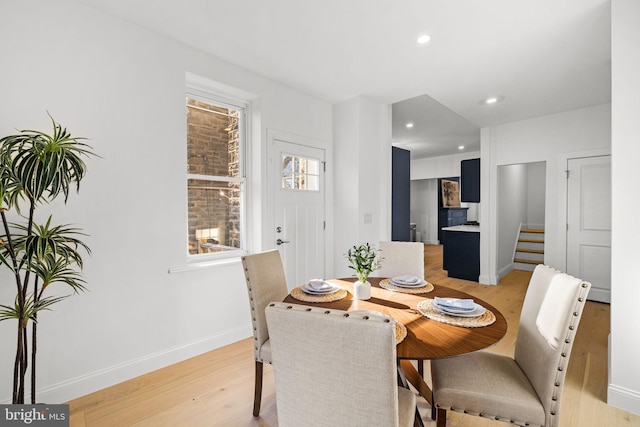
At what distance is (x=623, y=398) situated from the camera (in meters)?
1.96

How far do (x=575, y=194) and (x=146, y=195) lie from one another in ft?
17.7

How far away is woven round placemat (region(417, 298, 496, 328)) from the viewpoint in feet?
4.79

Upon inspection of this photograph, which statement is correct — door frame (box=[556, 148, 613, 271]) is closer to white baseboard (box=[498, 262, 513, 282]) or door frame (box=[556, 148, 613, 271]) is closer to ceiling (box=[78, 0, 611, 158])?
ceiling (box=[78, 0, 611, 158])

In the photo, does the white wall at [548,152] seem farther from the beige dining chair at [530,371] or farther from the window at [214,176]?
the window at [214,176]

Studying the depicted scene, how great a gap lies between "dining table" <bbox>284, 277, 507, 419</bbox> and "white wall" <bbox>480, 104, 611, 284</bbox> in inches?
144

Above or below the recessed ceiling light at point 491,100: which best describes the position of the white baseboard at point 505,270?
below

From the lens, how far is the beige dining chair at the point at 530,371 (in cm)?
126

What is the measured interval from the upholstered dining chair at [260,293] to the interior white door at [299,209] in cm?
117

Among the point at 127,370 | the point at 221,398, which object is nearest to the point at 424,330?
the point at 221,398

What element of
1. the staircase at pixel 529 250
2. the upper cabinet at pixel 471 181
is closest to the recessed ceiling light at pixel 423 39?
the upper cabinet at pixel 471 181

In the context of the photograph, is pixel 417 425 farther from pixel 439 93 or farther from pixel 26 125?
pixel 439 93

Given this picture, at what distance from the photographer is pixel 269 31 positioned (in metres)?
2.38

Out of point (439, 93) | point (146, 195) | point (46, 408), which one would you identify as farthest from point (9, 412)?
point (439, 93)

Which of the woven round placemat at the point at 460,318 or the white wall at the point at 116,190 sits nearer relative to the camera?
the woven round placemat at the point at 460,318
